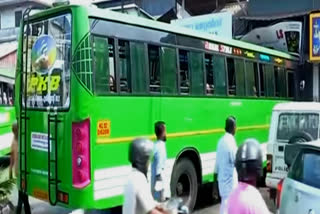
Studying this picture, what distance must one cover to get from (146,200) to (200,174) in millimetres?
5630

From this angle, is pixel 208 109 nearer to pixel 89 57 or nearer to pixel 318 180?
pixel 89 57

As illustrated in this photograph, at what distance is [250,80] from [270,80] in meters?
1.41

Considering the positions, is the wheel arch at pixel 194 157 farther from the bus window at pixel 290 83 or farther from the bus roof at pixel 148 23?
the bus window at pixel 290 83

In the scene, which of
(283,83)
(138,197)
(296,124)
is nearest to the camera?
(138,197)

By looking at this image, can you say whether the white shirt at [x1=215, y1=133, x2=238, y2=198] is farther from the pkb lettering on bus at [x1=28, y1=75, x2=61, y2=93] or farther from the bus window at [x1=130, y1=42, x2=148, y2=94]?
the pkb lettering on bus at [x1=28, y1=75, x2=61, y2=93]

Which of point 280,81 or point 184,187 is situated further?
point 280,81

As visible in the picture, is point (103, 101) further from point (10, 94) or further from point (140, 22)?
point (10, 94)

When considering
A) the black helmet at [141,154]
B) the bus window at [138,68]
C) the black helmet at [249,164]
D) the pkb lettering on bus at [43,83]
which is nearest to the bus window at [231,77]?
the bus window at [138,68]

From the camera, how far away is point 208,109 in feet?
30.7

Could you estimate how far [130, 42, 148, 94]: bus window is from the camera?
7527mm

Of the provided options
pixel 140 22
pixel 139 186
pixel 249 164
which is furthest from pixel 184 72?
pixel 249 164

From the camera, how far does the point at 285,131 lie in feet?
29.0

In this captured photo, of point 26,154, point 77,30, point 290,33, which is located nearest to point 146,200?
point 77,30

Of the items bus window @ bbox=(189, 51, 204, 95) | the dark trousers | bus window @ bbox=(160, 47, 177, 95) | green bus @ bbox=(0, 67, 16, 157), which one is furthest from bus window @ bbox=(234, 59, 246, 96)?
green bus @ bbox=(0, 67, 16, 157)
